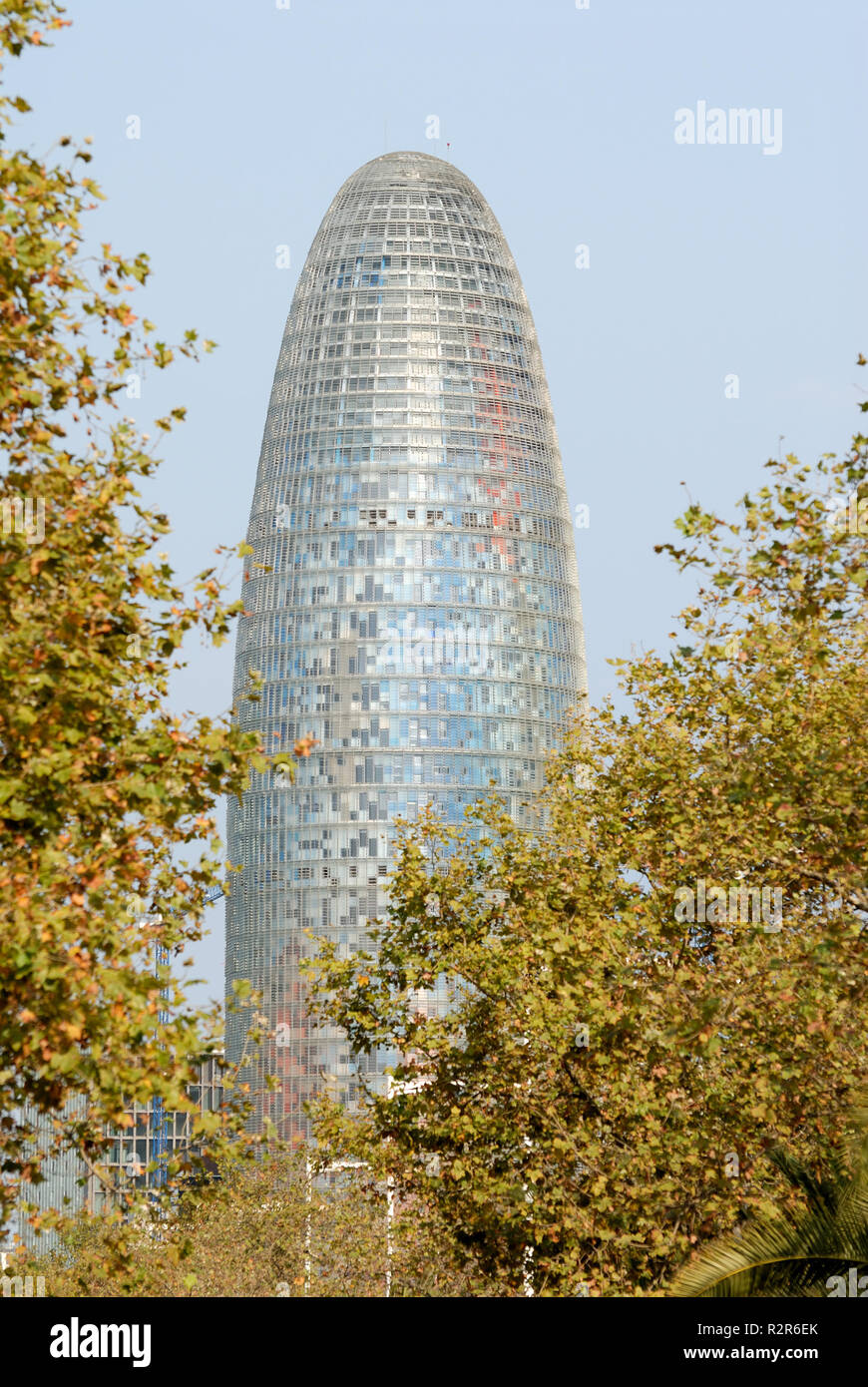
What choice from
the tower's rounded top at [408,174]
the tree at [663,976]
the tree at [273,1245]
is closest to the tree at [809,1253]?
the tree at [663,976]

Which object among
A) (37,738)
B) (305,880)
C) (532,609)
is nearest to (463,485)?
(532,609)

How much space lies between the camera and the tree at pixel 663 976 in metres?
18.9

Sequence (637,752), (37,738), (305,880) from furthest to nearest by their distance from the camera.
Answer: (305,880) < (637,752) < (37,738)

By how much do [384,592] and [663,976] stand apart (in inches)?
5764

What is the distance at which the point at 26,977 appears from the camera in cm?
1539

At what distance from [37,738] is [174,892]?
288 cm

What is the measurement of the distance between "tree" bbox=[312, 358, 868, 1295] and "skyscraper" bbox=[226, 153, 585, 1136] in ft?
426

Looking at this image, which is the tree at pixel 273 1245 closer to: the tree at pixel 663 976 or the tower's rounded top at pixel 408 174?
the tree at pixel 663 976

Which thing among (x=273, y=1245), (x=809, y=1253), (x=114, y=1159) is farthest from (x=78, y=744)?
(x=114, y=1159)

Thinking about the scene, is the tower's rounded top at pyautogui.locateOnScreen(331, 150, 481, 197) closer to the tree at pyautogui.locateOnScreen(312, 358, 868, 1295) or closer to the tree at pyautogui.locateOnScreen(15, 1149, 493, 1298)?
→ the tree at pyautogui.locateOnScreen(15, 1149, 493, 1298)

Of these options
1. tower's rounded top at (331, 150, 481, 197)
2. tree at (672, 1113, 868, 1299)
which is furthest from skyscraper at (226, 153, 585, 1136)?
tree at (672, 1113, 868, 1299)

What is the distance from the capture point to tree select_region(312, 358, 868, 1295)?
1892 cm
